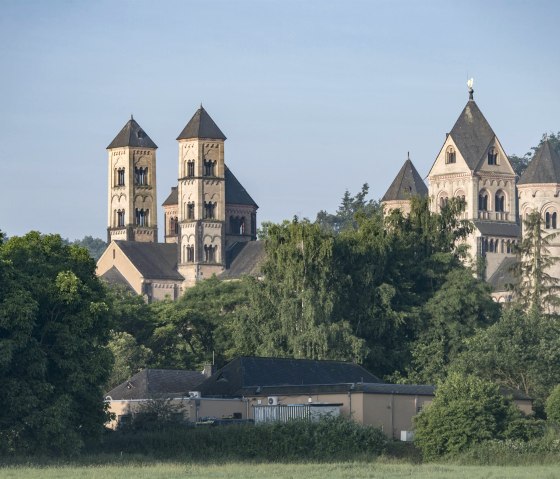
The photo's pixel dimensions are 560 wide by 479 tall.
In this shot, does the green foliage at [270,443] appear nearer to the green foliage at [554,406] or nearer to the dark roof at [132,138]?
the green foliage at [554,406]

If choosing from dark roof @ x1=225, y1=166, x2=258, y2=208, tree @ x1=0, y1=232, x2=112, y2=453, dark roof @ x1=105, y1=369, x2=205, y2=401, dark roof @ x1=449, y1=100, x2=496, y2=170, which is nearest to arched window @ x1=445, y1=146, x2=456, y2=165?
dark roof @ x1=449, y1=100, x2=496, y2=170

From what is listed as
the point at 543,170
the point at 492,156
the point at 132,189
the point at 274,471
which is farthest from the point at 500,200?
the point at 274,471

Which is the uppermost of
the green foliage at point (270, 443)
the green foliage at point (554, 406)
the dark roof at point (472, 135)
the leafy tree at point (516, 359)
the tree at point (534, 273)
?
the dark roof at point (472, 135)

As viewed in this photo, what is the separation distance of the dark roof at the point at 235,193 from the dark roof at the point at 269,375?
85.5 meters

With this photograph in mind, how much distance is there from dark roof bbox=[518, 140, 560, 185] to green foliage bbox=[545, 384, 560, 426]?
88.6 metres

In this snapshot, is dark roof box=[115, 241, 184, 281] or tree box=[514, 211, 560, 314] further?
dark roof box=[115, 241, 184, 281]

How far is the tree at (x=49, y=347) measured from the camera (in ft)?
219

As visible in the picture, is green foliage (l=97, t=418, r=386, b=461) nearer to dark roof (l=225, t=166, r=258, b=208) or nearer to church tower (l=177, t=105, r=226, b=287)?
church tower (l=177, t=105, r=226, b=287)

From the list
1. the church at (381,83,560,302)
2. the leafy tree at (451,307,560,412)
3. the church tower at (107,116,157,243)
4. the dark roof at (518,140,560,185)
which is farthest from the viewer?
the church tower at (107,116,157,243)

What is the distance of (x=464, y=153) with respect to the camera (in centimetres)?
16838

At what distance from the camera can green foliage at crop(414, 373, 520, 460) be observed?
2729 inches

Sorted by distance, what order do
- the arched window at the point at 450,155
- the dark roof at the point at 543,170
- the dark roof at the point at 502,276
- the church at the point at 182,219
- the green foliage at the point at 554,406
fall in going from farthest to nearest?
the arched window at the point at 450,155 < the dark roof at the point at 543,170 < the church at the point at 182,219 < the dark roof at the point at 502,276 < the green foliage at the point at 554,406

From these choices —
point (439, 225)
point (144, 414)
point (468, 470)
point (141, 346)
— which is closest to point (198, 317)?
point (141, 346)

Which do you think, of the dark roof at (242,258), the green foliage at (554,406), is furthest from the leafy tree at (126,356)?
the dark roof at (242,258)
